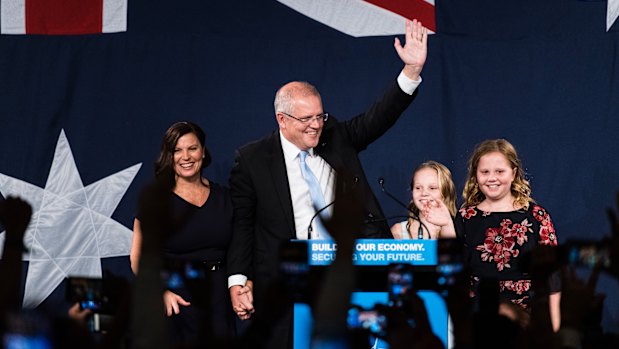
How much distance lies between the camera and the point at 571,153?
17.0 ft

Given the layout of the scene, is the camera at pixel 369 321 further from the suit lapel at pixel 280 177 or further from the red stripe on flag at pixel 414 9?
the red stripe on flag at pixel 414 9

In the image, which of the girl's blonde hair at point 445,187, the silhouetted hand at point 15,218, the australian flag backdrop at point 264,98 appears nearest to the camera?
the silhouetted hand at point 15,218

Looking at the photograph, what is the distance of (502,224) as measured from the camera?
416 cm

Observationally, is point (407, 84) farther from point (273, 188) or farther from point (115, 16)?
point (115, 16)

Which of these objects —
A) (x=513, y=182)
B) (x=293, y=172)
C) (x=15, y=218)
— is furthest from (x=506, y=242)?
(x=15, y=218)

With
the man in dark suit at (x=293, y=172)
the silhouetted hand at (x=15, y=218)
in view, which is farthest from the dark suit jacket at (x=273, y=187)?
the silhouetted hand at (x=15, y=218)

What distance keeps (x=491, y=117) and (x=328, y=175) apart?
144 cm

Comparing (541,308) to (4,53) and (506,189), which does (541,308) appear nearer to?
(506,189)

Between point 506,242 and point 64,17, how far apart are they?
318 centimetres

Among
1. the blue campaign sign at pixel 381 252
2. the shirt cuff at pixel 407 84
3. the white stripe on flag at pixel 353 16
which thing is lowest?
the blue campaign sign at pixel 381 252

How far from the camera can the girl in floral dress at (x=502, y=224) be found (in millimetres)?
4039

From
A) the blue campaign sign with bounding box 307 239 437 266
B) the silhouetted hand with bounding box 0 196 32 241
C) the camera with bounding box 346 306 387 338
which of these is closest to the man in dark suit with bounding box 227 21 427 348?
the blue campaign sign with bounding box 307 239 437 266

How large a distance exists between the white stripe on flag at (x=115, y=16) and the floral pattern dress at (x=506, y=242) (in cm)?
259

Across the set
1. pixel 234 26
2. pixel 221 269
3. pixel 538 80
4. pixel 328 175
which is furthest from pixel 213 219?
pixel 538 80
